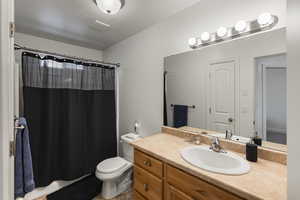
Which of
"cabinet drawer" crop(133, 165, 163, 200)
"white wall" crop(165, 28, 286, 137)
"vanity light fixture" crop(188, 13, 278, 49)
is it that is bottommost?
"cabinet drawer" crop(133, 165, 163, 200)

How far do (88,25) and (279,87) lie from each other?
2.31 meters

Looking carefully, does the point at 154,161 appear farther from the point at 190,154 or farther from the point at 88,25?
the point at 88,25

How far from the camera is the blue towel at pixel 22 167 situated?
1.05m

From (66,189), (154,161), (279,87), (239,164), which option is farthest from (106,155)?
(279,87)

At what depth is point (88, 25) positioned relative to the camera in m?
2.04

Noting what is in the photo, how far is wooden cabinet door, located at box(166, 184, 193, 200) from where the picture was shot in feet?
3.25

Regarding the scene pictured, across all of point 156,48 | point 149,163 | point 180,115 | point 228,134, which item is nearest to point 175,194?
point 149,163

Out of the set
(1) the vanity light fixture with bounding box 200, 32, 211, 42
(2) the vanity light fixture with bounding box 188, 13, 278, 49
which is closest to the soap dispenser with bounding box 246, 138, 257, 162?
(2) the vanity light fixture with bounding box 188, 13, 278, 49

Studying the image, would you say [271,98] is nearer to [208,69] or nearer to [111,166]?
[208,69]

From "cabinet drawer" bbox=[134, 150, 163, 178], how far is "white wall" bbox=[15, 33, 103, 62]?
6.30 ft

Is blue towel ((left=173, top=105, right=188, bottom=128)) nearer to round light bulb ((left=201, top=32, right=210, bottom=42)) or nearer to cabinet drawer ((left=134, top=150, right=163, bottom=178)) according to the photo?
cabinet drawer ((left=134, top=150, right=163, bottom=178))

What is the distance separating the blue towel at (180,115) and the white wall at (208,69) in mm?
56

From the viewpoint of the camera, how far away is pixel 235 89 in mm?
1295

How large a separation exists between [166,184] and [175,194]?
10 cm
